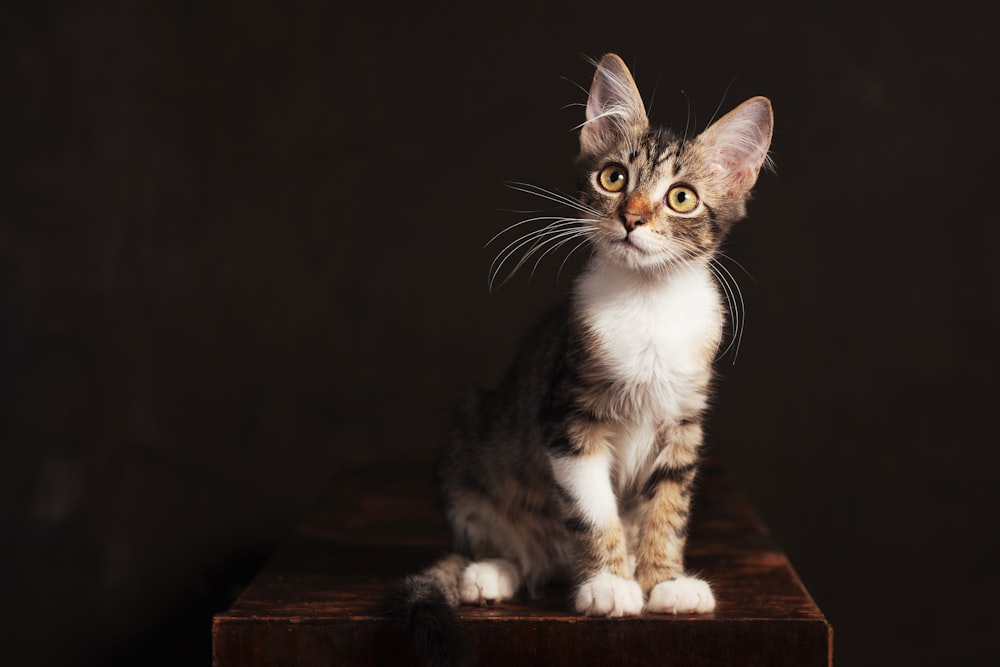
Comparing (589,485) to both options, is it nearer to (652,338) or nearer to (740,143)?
(652,338)

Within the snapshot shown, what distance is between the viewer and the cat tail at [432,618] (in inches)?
59.7

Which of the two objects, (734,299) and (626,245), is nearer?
(626,245)

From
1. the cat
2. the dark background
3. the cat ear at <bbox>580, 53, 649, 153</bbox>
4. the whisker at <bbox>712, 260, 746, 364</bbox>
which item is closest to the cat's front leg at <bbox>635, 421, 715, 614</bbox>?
the cat

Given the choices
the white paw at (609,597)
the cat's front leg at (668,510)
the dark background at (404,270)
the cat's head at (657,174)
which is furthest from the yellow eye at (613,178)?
the dark background at (404,270)

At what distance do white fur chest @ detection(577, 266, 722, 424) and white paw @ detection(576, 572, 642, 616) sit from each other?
0.77 feet

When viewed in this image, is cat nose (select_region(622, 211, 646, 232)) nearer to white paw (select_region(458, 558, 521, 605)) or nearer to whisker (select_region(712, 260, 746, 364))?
whisker (select_region(712, 260, 746, 364))

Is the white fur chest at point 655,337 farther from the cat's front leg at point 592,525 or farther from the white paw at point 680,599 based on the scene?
the white paw at point 680,599

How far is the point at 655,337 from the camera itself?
165 centimetres

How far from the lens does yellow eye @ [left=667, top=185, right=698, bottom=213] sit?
162 centimetres

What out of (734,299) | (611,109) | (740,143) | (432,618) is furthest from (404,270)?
(432,618)

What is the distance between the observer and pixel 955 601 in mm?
2840

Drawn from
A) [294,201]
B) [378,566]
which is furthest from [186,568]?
[378,566]

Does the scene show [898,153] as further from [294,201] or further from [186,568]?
[186,568]

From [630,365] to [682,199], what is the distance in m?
0.24
